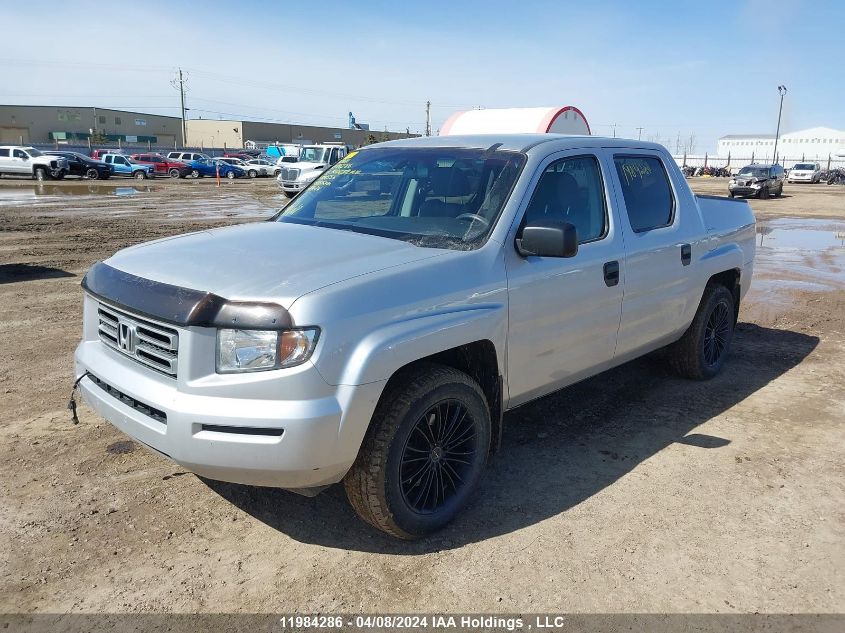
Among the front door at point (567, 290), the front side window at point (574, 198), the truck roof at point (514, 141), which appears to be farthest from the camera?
the truck roof at point (514, 141)

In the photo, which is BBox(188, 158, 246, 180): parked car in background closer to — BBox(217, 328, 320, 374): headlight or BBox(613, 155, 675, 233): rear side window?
BBox(613, 155, 675, 233): rear side window

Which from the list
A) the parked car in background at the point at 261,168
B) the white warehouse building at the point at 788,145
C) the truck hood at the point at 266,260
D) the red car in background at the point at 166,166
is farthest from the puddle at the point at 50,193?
the white warehouse building at the point at 788,145

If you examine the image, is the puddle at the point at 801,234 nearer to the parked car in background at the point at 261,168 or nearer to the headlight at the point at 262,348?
the headlight at the point at 262,348

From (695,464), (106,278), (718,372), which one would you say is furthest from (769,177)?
(106,278)

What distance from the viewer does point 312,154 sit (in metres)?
31.7

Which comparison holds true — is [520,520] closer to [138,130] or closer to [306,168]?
[306,168]

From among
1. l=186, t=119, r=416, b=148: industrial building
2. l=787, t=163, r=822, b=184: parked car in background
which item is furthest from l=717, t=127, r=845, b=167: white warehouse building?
l=186, t=119, r=416, b=148: industrial building

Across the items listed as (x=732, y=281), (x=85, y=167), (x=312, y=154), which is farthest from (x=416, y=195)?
(x=85, y=167)

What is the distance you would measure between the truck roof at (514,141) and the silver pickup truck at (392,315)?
0.03 metres

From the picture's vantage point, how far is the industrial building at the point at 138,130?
263 ft

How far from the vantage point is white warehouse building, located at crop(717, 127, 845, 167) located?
9800 centimetres

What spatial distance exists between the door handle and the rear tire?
1521 mm

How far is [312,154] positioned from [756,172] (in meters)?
21.2

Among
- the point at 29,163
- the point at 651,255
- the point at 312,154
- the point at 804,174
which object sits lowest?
the point at 651,255
